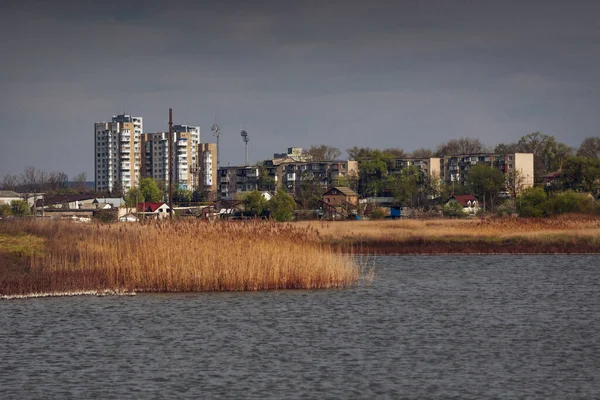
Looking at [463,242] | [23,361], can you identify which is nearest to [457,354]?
[23,361]

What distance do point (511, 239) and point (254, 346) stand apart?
4221 centimetres

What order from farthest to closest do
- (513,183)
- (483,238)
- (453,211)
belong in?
(513,183) < (453,211) < (483,238)

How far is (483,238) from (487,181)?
76526 millimetres

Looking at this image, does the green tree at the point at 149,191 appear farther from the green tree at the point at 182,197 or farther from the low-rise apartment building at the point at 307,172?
the low-rise apartment building at the point at 307,172

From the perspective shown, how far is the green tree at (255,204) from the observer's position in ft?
378

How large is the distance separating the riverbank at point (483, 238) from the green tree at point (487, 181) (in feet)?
218

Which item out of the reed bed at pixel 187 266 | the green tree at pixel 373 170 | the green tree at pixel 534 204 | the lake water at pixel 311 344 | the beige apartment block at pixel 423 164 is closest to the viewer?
the lake water at pixel 311 344

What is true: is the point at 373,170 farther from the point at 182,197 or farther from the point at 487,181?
the point at 487,181

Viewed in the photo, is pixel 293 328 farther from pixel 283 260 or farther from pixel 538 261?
pixel 538 261

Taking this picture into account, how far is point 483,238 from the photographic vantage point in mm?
64688

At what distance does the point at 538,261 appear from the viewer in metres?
53.4

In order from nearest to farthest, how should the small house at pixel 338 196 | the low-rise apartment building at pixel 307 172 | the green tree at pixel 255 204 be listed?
the green tree at pixel 255 204 → the small house at pixel 338 196 → the low-rise apartment building at pixel 307 172

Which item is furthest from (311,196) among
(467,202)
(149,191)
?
(149,191)

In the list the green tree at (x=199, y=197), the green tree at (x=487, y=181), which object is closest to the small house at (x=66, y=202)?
the green tree at (x=199, y=197)
